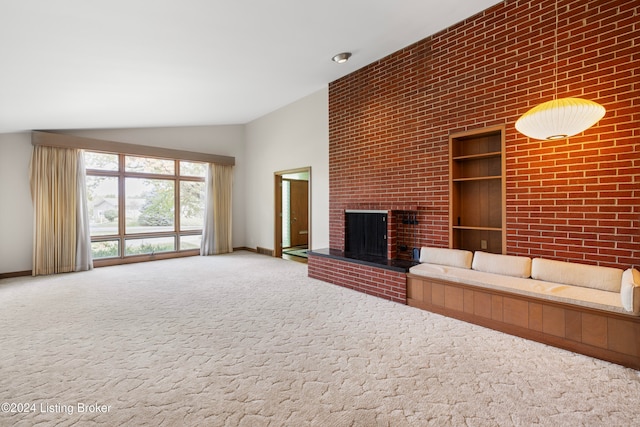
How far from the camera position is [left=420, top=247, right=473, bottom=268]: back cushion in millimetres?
3338

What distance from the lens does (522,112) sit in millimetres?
3018

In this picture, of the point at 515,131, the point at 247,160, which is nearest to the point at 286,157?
the point at 247,160

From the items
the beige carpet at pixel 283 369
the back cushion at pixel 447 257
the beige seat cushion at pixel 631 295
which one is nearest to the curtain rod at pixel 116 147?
the beige carpet at pixel 283 369

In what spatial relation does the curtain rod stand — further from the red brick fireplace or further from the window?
the red brick fireplace

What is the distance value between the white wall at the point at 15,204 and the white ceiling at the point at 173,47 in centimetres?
30

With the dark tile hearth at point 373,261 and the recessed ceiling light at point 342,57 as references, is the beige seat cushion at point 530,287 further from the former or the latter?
the recessed ceiling light at point 342,57

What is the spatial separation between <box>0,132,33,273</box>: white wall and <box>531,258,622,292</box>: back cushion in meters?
7.20

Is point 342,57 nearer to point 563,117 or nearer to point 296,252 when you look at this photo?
point 563,117

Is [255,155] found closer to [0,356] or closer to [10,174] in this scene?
[10,174]

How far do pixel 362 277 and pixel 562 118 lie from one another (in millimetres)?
2611

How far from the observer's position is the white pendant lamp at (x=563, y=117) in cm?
227

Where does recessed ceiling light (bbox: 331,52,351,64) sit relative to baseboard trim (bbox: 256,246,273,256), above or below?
above

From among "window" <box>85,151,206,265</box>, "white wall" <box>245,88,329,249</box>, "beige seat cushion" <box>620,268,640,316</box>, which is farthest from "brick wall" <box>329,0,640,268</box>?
"window" <box>85,151,206,265</box>

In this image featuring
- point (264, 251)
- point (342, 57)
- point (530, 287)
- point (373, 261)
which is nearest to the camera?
point (530, 287)
